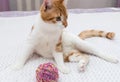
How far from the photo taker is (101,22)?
153cm

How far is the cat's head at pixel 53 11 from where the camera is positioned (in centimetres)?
85

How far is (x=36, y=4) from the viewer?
2119 millimetres

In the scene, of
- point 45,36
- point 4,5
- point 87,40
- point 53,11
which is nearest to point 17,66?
point 45,36

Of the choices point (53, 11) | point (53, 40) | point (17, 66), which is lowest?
point (17, 66)

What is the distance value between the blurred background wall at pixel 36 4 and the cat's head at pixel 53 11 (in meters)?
1.24

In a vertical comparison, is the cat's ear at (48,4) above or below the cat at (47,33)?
above

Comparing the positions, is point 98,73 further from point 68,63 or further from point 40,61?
point 40,61

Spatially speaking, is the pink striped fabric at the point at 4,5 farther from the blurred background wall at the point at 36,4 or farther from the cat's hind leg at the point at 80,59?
the cat's hind leg at the point at 80,59

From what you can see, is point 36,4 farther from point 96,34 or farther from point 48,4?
point 48,4

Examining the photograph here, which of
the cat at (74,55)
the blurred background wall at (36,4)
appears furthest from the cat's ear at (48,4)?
the blurred background wall at (36,4)

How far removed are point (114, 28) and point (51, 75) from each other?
75 centimetres

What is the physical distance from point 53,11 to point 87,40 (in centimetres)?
40

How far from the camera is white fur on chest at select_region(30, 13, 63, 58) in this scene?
0.88m

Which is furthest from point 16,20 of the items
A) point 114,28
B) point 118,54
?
point 118,54
